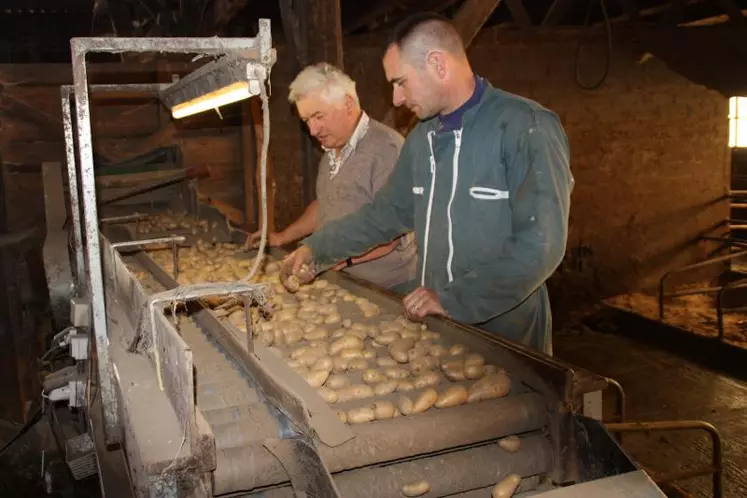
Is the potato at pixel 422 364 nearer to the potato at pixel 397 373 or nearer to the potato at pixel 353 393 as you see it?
the potato at pixel 397 373

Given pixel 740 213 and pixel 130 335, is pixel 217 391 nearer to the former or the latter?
pixel 130 335

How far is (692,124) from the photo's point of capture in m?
8.11

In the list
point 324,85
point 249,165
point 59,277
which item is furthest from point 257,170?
point 324,85

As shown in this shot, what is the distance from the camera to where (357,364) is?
2.05 meters

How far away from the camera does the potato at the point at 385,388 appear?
182 cm

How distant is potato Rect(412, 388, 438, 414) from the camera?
A: 1.70 meters

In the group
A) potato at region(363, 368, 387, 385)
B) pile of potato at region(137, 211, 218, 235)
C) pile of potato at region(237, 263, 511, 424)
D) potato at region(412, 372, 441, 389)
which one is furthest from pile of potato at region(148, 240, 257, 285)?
potato at region(412, 372, 441, 389)

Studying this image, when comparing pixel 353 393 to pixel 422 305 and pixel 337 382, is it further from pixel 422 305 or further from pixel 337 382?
pixel 422 305

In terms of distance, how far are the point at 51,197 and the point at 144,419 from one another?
3.74m

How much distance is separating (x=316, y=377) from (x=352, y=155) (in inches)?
70.0

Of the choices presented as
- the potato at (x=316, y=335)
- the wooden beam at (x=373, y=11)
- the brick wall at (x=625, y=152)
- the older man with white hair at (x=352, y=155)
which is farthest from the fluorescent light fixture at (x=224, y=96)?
the brick wall at (x=625, y=152)

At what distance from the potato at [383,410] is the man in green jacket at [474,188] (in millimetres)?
590

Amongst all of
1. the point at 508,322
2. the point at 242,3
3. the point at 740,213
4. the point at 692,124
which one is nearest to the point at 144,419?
the point at 508,322

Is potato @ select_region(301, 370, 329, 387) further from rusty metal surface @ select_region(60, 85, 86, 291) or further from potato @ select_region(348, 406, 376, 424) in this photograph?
rusty metal surface @ select_region(60, 85, 86, 291)
